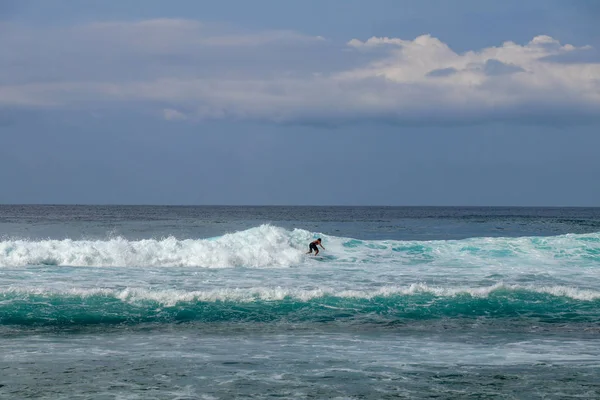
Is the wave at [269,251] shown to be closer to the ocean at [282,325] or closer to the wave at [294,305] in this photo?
the ocean at [282,325]

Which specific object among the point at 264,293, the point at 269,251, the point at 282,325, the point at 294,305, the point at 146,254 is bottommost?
the point at 282,325

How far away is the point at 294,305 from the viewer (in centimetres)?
1980

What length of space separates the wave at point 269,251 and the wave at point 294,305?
924 centimetres

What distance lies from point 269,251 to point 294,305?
12.9 metres

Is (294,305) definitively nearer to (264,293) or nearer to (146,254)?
(264,293)

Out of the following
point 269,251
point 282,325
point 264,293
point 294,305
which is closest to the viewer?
point 282,325

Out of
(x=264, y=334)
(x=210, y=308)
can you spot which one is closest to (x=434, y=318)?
(x=264, y=334)

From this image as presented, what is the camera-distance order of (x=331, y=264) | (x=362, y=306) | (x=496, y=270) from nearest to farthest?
(x=362, y=306)
(x=496, y=270)
(x=331, y=264)

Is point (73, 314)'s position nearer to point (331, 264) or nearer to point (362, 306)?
point (362, 306)

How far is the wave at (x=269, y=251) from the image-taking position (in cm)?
3025

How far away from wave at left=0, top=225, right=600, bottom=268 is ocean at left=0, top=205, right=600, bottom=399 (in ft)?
0.43

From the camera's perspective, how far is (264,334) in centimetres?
1627

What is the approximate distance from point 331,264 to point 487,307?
12.1 m

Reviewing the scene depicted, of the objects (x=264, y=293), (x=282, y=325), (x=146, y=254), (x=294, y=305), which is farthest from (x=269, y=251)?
(x=282, y=325)
